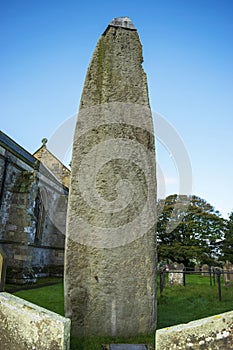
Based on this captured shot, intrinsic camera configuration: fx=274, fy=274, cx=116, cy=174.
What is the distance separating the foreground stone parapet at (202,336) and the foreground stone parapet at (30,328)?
0.55m

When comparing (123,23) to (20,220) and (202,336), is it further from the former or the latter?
(20,220)

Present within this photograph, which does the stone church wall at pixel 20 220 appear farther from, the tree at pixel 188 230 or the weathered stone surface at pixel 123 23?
the tree at pixel 188 230

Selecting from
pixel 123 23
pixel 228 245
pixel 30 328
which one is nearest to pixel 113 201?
pixel 30 328

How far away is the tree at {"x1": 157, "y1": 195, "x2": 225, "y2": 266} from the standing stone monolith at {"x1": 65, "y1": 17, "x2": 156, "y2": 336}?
24.4 metres

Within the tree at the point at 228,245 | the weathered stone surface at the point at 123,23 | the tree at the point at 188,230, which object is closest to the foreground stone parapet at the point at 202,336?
the weathered stone surface at the point at 123,23

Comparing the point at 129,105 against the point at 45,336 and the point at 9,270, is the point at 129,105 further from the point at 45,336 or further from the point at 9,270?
the point at 9,270

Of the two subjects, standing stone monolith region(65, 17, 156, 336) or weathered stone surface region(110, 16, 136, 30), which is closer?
standing stone monolith region(65, 17, 156, 336)

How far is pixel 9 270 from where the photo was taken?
1062 cm

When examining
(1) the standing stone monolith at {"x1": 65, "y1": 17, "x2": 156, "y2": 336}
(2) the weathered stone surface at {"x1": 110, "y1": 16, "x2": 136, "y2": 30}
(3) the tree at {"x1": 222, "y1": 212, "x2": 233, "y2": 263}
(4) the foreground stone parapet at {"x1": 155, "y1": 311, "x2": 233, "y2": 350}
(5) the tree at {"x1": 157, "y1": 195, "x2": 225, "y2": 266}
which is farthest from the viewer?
(3) the tree at {"x1": 222, "y1": 212, "x2": 233, "y2": 263}

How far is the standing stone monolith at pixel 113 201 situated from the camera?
3.12m

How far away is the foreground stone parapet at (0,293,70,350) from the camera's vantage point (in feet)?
4.97

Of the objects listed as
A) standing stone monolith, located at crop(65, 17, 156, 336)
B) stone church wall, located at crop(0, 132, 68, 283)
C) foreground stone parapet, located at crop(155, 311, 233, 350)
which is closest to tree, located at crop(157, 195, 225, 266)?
stone church wall, located at crop(0, 132, 68, 283)

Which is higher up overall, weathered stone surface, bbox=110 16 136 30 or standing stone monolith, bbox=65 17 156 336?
weathered stone surface, bbox=110 16 136 30

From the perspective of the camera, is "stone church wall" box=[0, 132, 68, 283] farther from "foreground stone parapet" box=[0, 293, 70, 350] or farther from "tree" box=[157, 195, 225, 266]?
"tree" box=[157, 195, 225, 266]
